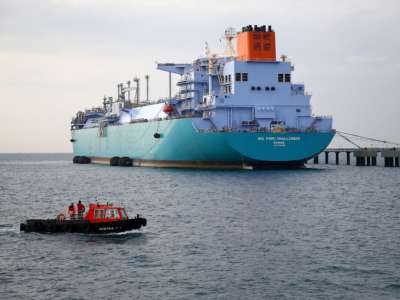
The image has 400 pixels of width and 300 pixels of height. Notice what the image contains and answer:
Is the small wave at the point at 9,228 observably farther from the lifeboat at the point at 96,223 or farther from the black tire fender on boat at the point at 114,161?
the black tire fender on boat at the point at 114,161

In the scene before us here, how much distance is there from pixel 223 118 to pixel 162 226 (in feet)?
147

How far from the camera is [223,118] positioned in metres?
86.1

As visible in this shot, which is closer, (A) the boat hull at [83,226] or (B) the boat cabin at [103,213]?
(A) the boat hull at [83,226]

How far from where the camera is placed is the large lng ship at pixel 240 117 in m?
81.1

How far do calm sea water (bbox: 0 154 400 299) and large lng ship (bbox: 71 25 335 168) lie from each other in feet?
68.1

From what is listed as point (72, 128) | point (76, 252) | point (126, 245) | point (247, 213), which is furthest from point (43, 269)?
point (72, 128)

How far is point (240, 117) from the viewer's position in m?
86.6

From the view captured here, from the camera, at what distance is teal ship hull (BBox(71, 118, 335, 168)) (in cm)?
8025

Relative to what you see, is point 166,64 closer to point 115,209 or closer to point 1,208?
point 1,208

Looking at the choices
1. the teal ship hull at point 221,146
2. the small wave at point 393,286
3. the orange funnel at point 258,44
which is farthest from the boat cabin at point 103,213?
the orange funnel at point 258,44

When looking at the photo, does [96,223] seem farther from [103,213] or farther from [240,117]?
[240,117]

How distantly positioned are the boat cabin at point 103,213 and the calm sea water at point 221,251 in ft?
3.44

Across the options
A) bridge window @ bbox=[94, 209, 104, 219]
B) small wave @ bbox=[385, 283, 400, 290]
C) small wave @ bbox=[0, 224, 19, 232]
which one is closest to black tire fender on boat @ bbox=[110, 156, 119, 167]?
small wave @ bbox=[0, 224, 19, 232]

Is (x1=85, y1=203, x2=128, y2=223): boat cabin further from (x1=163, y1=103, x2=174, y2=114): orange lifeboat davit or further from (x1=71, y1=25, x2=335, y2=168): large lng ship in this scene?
(x1=163, y1=103, x2=174, y2=114): orange lifeboat davit
